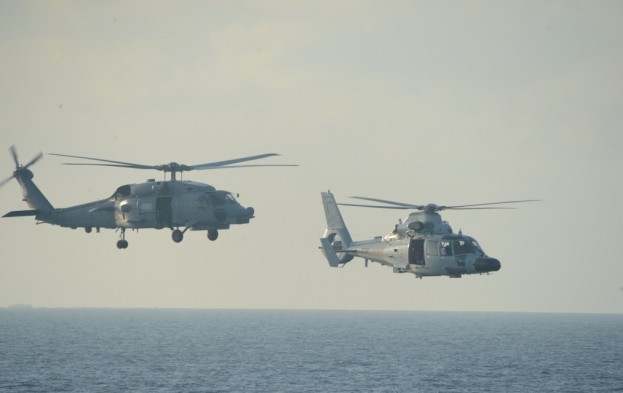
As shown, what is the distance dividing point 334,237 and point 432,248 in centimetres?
1764

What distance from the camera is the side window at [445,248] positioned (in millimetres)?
61781

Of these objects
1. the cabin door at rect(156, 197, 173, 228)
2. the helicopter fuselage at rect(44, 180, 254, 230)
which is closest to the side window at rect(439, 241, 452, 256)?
the helicopter fuselage at rect(44, 180, 254, 230)

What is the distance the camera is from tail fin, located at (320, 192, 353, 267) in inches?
2950

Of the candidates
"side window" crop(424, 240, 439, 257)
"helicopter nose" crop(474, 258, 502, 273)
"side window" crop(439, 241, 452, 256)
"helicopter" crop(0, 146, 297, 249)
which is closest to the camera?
"helicopter" crop(0, 146, 297, 249)

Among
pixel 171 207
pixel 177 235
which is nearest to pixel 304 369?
pixel 177 235

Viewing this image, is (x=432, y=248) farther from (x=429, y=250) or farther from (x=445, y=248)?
(x=445, y=248)

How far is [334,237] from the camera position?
7881 cm

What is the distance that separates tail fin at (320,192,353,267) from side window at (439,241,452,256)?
13.3 meters

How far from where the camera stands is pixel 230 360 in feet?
522

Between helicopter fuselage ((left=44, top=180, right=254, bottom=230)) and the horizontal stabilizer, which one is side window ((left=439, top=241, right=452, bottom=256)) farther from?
the horizontal stabilizer

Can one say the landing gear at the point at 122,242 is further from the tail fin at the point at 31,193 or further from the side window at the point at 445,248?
the side window at the point at 445,248

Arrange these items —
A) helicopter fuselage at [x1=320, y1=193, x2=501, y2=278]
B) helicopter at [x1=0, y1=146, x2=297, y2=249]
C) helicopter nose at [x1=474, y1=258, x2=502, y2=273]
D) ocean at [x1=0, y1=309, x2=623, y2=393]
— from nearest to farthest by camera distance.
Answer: helicopter at [x1=0, y1=146, x2=297, y2=249], helicopter nose at [x1=474, y1=258, x2=502, y2=273], helicopter fuselage at [x1=320, y1=193, x2=501, y2=278], ocean at [x1=0, y1=309, x2=623, y2=393]

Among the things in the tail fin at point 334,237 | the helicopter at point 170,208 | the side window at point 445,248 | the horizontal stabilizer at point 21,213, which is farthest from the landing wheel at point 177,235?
the tail fin at point 334,237

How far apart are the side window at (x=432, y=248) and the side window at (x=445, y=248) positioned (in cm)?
30
